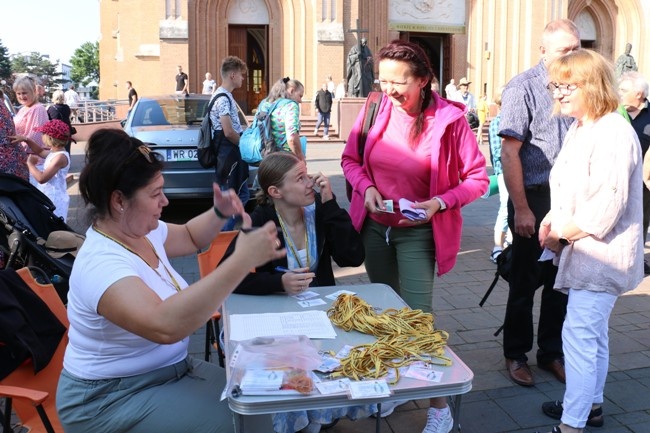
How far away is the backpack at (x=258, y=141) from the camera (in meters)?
6.62

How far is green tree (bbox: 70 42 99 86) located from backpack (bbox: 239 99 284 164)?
86.5 metres

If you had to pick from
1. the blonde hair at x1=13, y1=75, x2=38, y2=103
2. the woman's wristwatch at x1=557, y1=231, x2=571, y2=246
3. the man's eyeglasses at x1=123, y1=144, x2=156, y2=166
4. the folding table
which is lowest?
the folding table

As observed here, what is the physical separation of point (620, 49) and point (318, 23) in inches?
584

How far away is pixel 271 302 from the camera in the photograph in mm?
3098

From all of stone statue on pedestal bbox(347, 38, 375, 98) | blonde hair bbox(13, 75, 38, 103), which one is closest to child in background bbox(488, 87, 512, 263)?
blonde hair bbox(13, 75, 38, 103)

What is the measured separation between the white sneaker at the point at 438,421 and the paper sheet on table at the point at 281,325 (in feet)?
2.61

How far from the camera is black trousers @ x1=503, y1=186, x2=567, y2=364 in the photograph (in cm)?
402

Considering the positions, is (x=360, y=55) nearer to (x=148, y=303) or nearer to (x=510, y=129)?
(x=510, y=129)

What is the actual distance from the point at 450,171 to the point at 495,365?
154 cm

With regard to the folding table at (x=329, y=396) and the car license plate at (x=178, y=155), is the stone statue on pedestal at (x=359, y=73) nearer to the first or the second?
the car license plate at (x=178, y=155)

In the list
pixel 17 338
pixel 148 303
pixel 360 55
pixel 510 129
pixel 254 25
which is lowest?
pixel 17 338

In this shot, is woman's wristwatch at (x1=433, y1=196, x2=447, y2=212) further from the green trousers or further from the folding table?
the folding table

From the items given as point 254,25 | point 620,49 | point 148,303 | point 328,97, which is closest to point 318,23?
point 254,25

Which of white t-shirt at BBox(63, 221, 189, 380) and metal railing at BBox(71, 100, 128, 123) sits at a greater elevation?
metal railing at BBox(71, 100, 128, 123)
